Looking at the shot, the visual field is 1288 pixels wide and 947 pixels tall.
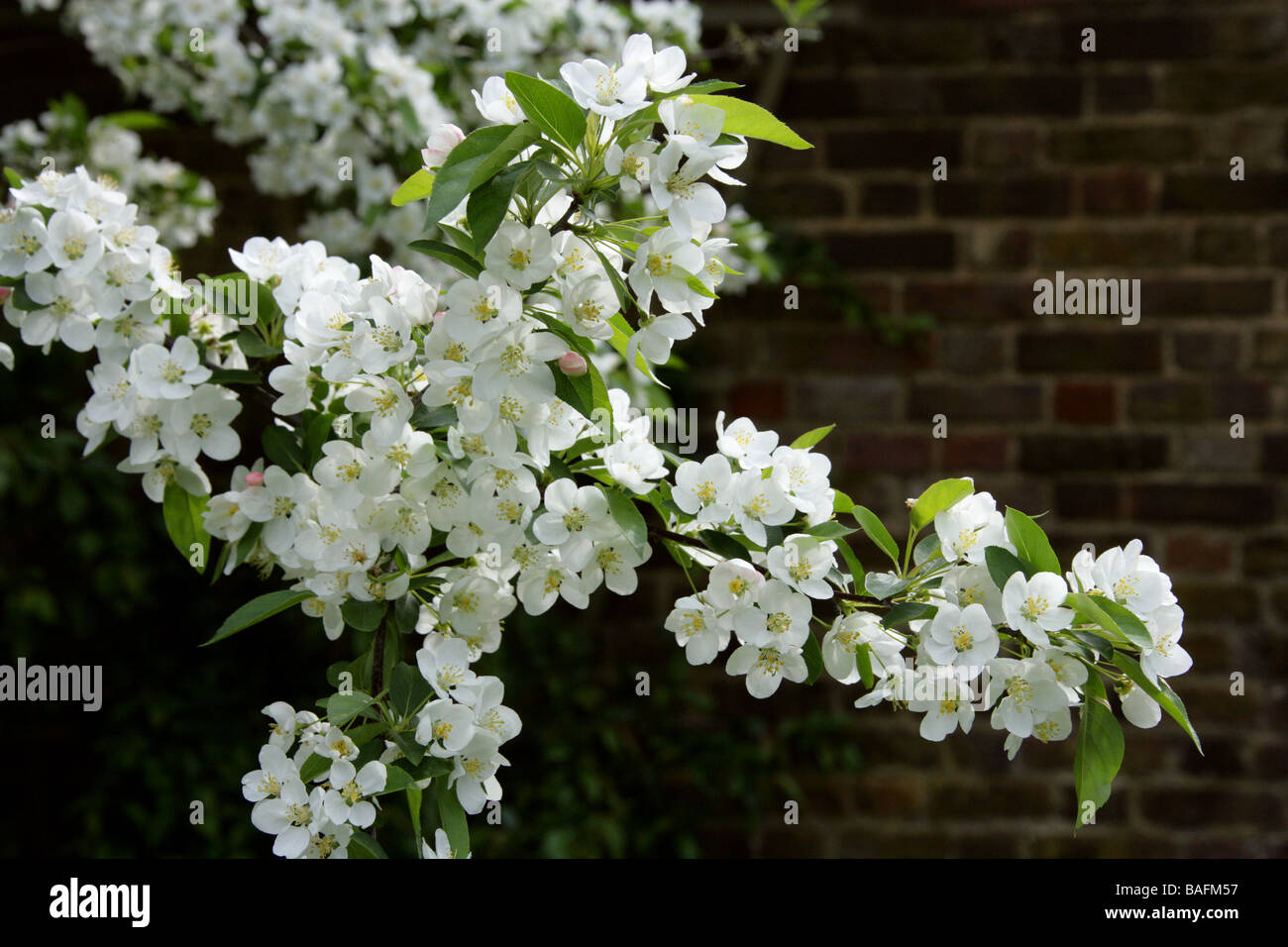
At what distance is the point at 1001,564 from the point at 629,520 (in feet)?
0.66

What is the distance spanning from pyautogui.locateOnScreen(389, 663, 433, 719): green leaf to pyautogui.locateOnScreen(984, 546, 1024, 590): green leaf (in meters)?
0.32

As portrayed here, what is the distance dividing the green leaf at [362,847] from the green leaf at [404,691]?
2.8 inches

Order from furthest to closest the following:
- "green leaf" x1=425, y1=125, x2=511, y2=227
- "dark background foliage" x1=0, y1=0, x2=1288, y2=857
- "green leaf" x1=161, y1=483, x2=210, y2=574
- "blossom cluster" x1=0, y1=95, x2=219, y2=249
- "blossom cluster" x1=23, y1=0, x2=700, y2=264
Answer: "dark background foliage" x1=0, y1=0, x2=1288, y2=857 → "blossom cluster" x1=0, y1=95, x2=219, y2=249 → "blossom cluster" x1=23, y1=0, x2=700, y2=264 → "green leaf" x1=161, y1=483, x2=210, y2=574 → "green leaf" x1=425, y1=125, x2=511, y2=227

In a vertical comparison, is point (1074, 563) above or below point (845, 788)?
above

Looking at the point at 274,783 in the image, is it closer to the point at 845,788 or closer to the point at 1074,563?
the point at 1074,563

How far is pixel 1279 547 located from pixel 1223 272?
478 millimetres

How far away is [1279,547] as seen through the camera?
1.76m

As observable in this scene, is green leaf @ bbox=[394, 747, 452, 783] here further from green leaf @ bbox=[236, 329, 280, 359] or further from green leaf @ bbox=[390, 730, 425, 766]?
green leaf @ bbox=[236, 329, 280, 359]

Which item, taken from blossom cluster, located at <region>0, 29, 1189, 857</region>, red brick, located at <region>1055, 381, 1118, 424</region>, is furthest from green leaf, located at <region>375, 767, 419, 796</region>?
red brick, located at <region>1055, 381, 1118, 424</region>

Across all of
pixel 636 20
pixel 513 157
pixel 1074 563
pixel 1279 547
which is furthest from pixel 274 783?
pixel 1279 547

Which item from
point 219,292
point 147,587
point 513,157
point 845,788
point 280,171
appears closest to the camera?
point 513,157

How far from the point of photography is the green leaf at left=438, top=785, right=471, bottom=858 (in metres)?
0.58

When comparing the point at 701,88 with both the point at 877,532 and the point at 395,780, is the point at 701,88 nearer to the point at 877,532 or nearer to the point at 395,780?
the point at 877,532

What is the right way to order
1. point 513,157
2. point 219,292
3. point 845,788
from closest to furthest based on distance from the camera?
1. point 513,157
2. point 219,292
3. point 845,788
